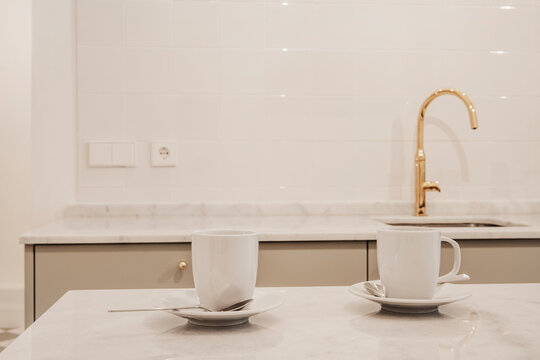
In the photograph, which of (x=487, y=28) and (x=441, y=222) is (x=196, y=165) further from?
(x=487, y=28)

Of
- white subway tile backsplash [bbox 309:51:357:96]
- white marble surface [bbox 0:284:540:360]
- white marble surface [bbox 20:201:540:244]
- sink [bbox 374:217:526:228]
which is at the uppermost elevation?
white subway tile backsplash [bbox 309:51:357:96]

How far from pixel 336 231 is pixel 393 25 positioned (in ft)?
3.13

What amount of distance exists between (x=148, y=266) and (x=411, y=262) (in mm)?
1016

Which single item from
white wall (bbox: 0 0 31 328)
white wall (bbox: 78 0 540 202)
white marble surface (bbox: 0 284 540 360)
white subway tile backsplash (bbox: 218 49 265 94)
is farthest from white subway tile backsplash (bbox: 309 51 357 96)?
white wall (bbox: 0 0 31 328)

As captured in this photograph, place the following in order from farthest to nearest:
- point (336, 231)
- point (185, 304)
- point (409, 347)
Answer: point (336, 231) < point (185, 304) < point (409, 347)

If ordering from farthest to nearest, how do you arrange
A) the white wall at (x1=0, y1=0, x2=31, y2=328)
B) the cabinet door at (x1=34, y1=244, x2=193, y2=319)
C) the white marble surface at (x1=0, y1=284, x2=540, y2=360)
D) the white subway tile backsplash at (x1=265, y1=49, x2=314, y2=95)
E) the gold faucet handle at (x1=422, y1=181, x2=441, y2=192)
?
the white wall at (x1=0, y1=0, x2=31, y2=328) < the white subway tile backsplash at (x1=265, y1=49, x2=314, y2=95) < the gold faucet handle at (x1=422, y1=181, x2=441, y2=192) < the cabinet door at (x1=34, y1=244, x2=193, y2=319) < the white marble surface at (x1=0, y1=284, x2=540, y2=360)

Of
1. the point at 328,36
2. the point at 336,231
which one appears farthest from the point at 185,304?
the point at 328,36

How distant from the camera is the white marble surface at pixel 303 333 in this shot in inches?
21.6

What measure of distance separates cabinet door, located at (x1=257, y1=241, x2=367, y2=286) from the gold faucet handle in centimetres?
54

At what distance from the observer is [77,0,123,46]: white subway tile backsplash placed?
2090 mm

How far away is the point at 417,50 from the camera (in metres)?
2.21

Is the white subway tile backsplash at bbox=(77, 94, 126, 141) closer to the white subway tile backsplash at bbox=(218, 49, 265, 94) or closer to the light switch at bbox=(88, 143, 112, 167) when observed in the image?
the light switch at bbox=(88, 143, 112, 167)

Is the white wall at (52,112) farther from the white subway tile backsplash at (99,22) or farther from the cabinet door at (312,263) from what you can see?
the cabinet door at (312,263)

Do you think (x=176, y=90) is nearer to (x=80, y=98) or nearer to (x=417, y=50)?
(x=80, y=98)
